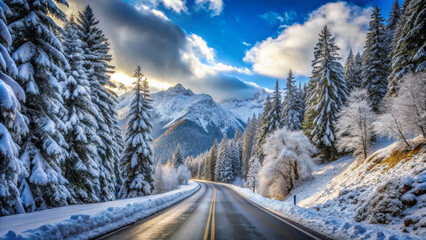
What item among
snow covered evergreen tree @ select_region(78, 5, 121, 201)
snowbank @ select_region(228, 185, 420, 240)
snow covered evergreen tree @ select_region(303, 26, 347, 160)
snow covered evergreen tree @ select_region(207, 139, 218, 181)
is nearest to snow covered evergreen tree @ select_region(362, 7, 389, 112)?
snow covered evergreen tree @ select_region(303, 26, 347, 160)

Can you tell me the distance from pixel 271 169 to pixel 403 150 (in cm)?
1628

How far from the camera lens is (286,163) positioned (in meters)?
30.3

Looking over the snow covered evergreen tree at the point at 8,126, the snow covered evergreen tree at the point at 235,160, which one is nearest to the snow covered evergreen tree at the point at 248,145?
the snow covered evergreen tree at the point at 235,160

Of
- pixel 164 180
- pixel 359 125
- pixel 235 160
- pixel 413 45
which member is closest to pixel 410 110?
pixel 413 45

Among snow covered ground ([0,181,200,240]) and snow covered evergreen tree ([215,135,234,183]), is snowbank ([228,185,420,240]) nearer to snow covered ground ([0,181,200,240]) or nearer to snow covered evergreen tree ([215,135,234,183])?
snow covered ground ([0,181,200,240])

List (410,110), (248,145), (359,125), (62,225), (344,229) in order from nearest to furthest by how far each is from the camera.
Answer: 1. (62,225)
2. (344,229)
3. (410,110)
4. (359,125)
5. (248,145)

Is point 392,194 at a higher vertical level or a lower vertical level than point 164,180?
higher

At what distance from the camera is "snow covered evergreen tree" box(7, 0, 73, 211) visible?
31.5 ft

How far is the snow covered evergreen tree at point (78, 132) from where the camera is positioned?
14281 mm

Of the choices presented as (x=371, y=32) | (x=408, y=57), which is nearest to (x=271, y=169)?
(x=408, y=57)

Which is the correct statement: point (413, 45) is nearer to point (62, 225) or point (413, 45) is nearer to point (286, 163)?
point (286, 163)

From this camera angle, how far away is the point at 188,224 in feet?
30.8

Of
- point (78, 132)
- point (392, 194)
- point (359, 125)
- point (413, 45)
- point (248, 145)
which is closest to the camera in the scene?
point (392, 194)

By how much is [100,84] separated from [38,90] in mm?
9874
